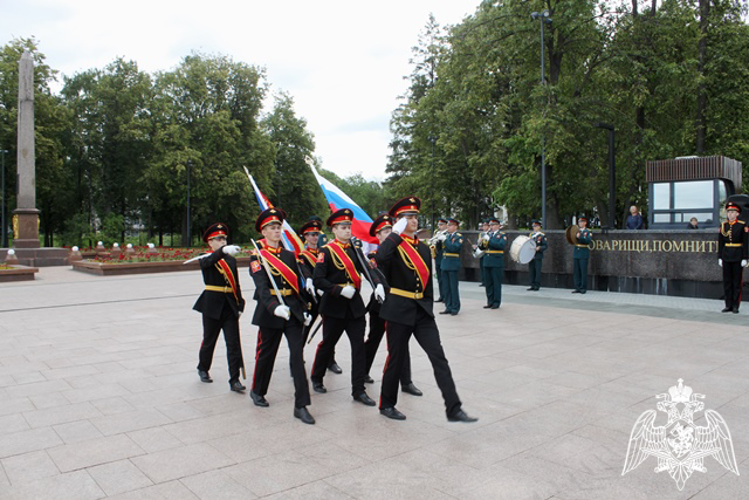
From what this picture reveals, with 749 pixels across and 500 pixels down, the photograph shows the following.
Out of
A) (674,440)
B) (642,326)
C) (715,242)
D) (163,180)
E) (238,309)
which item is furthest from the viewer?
(163,180)

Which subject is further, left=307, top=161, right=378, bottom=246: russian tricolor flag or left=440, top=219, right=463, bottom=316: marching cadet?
left=440, top=219, right=463, bottom=316: marching cadet

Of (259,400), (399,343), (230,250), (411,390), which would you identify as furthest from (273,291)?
(411,390)

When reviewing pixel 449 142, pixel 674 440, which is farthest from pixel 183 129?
pixel 674 440

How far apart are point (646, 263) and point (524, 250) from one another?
2876 millimetres

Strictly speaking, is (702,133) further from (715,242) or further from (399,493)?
(399,493)

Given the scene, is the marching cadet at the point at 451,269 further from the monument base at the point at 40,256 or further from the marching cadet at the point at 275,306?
the monument base at the point at 40,256

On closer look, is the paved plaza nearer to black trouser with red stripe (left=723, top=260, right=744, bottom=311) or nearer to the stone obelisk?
black trouser with red stripe (left=723, top=260, right=744, bottom=311)

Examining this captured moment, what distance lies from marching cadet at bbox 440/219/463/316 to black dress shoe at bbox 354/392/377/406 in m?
6.16

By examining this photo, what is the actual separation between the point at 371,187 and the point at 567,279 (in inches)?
2944

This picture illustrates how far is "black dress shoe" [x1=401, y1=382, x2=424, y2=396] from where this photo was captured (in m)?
6.12

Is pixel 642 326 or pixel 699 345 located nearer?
pixel 699 345

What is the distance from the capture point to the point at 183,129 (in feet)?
147

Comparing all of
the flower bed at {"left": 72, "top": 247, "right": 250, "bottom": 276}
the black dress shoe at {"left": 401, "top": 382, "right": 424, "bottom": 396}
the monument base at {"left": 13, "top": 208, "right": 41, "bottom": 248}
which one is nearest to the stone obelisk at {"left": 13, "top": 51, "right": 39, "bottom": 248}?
the monument base at {"left": 13, "top": 208, "right": 41, "bottom": 248}

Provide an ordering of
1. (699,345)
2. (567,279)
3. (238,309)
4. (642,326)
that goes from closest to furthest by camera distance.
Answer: (238,309), (699,345), (642,326), (567,279)
